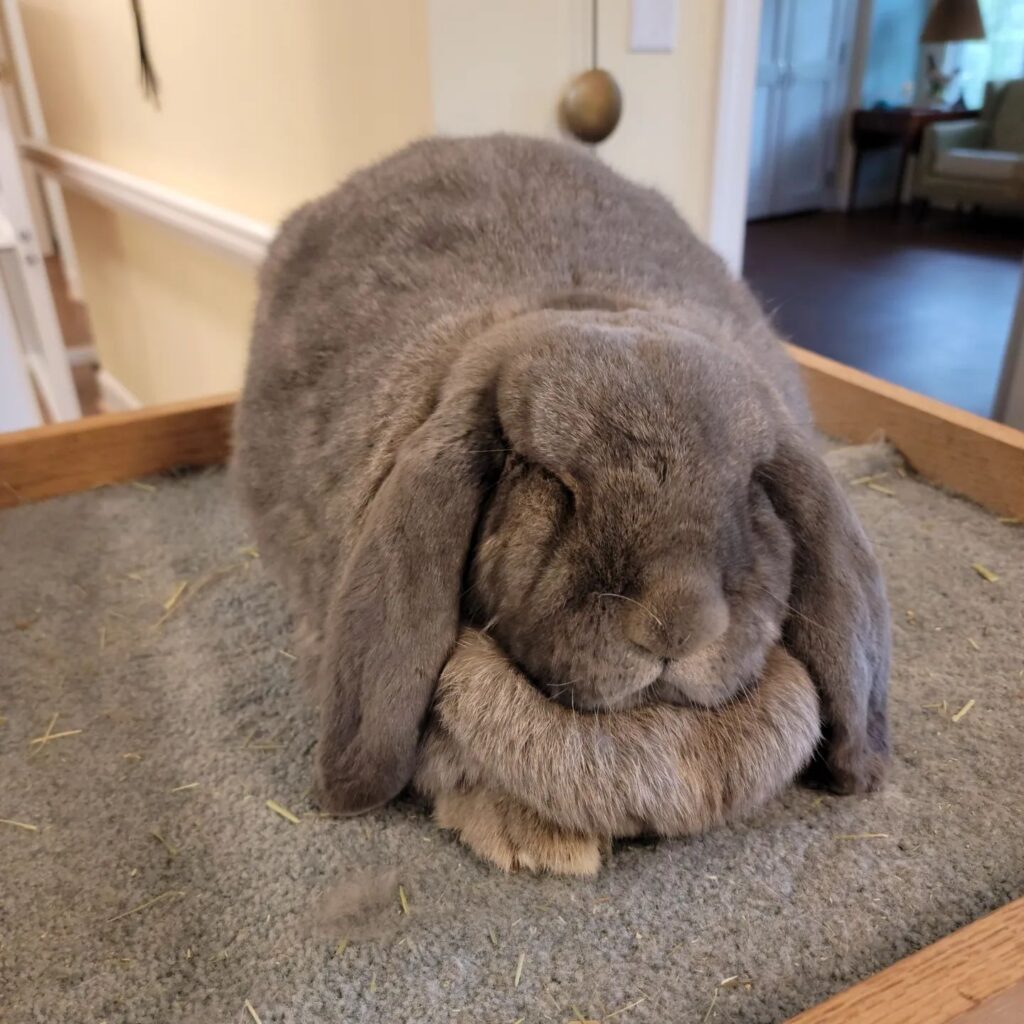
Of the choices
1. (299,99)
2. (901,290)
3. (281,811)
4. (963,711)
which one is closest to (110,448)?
(299,99)

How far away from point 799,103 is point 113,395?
517cm

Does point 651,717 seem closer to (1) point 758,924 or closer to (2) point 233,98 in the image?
(1) point 758,924

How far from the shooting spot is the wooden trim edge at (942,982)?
61 centimetres

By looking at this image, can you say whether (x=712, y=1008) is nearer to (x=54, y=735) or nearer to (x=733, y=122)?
(x=54, y=735)

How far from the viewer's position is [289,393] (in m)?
1.04

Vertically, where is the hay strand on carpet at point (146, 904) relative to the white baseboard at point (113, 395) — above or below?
above

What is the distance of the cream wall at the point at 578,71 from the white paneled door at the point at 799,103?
16.0ft

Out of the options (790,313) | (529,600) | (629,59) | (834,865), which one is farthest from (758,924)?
→ (790,313)

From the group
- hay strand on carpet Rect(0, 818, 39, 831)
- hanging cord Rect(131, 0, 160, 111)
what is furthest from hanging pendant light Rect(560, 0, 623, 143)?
hanging cord Rect(131, 0, 160, 111)

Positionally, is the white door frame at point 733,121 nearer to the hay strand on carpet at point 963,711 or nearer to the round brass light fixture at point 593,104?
the round brass light fixture at point 593,104

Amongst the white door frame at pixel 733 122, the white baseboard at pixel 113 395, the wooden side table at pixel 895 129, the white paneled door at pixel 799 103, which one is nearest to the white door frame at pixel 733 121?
the white door frame at pixel 733 122

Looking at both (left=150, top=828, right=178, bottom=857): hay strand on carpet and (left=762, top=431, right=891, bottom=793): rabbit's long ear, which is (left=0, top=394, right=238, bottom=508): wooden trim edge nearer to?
(left=150, top=828, right=178, bottom=857): hay strand on carpet

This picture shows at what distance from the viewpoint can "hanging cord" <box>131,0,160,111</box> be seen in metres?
2.28

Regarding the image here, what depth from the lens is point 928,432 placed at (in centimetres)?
143
